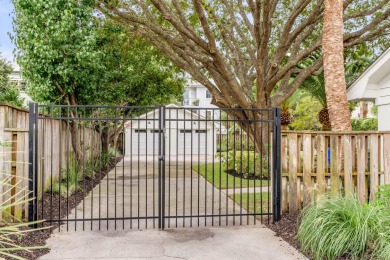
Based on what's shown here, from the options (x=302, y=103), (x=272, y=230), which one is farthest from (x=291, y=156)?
(x=302, y=103)

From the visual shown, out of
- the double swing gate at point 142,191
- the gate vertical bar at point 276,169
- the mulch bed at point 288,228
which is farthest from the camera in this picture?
the gate vertical bar at point 276,169

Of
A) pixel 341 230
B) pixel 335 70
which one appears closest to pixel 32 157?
pixel 341 230

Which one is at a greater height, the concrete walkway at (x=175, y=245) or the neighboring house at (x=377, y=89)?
the neighboring house at (x=377, y=89)

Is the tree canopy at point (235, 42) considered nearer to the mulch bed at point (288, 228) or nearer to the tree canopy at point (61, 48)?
the tree canopy at point (61, 48)

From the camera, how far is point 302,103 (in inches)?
1158

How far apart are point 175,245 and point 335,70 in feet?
13.5

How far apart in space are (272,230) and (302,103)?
82.8 feet

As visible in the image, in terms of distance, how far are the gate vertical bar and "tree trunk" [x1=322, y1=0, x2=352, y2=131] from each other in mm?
1122

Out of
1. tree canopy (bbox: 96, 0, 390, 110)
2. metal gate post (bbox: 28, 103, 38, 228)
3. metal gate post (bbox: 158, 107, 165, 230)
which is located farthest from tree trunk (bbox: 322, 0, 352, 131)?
metal gate post (bbox: 28, 103, 38, 228)

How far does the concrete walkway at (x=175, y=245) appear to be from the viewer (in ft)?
14.8

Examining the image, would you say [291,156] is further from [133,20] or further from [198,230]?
[133,20]

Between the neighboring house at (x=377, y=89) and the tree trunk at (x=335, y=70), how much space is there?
2.67ft

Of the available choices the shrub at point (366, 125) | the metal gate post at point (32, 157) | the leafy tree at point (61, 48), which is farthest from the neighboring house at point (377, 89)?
the shrub at point (366, 125)

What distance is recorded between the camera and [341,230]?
4.27 m
